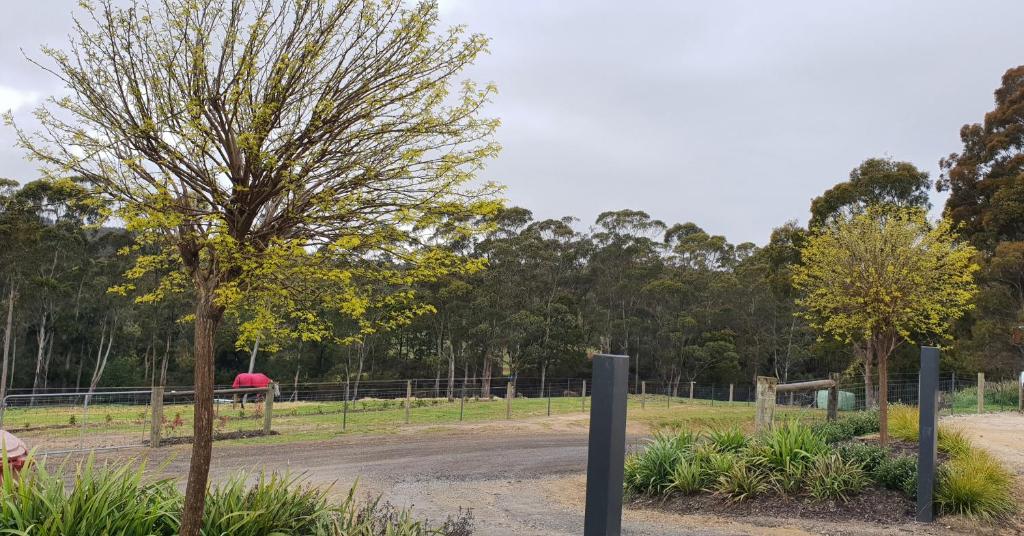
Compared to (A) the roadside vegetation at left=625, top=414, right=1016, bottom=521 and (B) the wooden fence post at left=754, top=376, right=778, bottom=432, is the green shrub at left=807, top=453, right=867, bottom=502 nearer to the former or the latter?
(A) the roadside vegetation at left=625, top=414, right=1016, bottom=521

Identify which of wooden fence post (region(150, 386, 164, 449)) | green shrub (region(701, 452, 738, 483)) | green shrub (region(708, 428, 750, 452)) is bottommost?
wooden fence post (region(150, 386, 164, 449))

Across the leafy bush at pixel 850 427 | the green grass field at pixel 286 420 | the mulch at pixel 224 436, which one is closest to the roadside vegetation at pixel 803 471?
the leafy bush at pixel 850 427

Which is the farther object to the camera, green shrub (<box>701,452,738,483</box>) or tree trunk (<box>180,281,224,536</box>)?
green shrub (<box>701,452,738,483</box>)

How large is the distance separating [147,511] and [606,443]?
12.1 feet

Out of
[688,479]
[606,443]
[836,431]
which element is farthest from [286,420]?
[606,443]

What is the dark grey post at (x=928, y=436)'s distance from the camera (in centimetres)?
746

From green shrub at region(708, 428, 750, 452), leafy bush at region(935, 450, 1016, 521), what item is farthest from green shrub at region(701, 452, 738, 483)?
leafy bush at region(935, 450, 1016, 521)

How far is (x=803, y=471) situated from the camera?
852 centimetres

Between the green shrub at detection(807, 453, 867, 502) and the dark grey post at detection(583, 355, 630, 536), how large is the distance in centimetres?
555

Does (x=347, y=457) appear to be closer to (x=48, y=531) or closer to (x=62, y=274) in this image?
(x=48, y=531)

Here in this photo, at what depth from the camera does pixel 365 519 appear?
5414mm

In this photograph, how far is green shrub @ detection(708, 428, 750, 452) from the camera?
9617mm

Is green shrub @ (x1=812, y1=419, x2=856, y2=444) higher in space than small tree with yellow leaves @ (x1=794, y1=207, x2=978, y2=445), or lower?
lower

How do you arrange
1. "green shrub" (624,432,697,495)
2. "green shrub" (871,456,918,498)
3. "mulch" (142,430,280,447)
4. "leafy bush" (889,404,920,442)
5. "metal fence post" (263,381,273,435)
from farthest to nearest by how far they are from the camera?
"metal fence post" (263,381,273,435) < "mulch" (142,430,280,447) < "leafy bush" (889,404,920,442) < "green shrub" (624,432,697,495) < "green shrub" (871,456,918,498)
